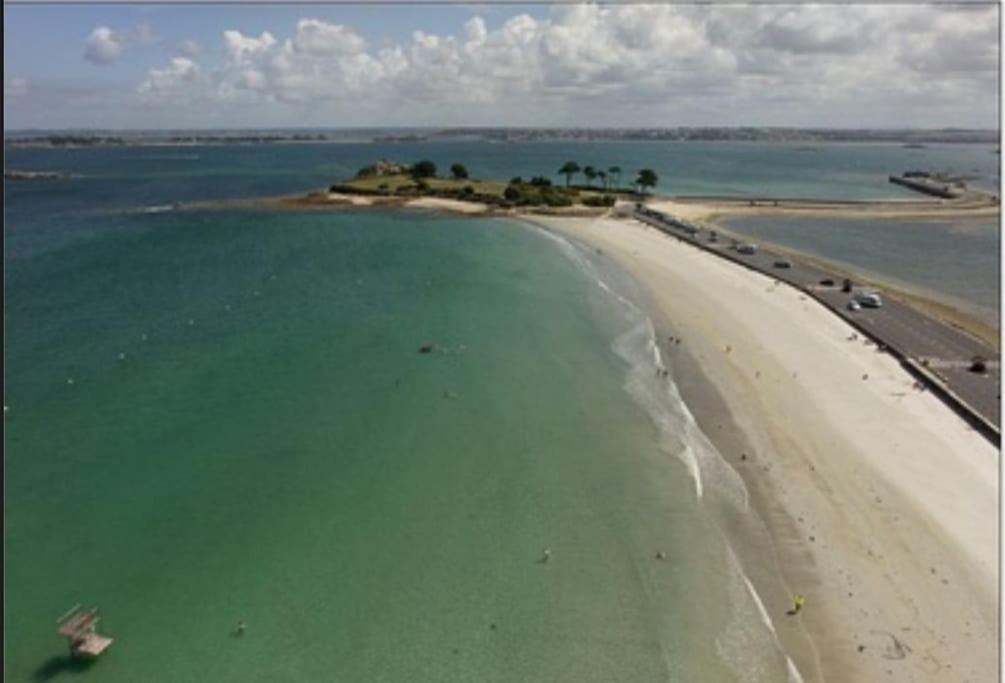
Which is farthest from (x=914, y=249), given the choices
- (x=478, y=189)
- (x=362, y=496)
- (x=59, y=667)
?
(x=59, y=667)

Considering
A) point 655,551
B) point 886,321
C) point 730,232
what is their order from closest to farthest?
point 655,551, point 886,321, point 730,232

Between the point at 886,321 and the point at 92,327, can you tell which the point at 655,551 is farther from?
the point at 92,327

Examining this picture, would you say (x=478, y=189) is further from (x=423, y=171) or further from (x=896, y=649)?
(x=896, y=649)

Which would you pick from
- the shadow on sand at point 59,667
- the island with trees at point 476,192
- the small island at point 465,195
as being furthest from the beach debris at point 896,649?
the island with trees at point 476,192

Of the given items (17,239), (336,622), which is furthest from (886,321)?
(17,239)

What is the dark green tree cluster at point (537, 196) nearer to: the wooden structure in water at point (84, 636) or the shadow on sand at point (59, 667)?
the wooden structure in water at point (84, 636)

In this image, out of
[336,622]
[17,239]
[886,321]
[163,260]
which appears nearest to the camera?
[336,622]
